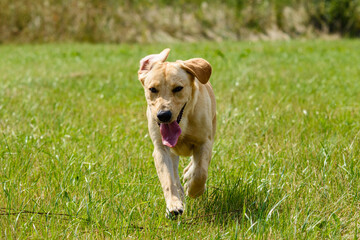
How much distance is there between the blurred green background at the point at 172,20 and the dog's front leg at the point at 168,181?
61.2ft

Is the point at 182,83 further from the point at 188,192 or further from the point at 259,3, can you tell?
the point at 259,3

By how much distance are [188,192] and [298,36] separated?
26.6 metres

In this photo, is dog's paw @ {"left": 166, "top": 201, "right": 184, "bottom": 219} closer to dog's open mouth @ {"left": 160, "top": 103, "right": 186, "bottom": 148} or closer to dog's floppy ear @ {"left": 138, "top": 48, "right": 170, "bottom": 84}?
dog's open mouth @ {"left": 160, "top": 103, "right": 186, "bottom": 148}

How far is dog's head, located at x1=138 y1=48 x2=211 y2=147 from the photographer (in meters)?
2.88

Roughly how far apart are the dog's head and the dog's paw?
1.26 ft

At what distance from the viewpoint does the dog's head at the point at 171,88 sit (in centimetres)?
288

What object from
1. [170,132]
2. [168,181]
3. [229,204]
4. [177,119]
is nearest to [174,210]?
[168,181]

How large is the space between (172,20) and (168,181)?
22188mm

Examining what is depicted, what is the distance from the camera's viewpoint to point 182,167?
390 cm

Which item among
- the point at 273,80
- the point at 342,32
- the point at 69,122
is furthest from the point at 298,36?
the point at 69,122

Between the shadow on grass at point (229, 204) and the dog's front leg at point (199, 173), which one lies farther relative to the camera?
the dog's front leg at point (199, 173)

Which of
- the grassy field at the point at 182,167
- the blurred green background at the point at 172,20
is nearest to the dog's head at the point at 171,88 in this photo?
the grassy field at the point at 182,167

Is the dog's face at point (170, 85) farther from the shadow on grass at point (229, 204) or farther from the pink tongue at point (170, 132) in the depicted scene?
the shadow on grass at point (229, 204)

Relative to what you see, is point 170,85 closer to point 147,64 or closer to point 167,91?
point 167,91
